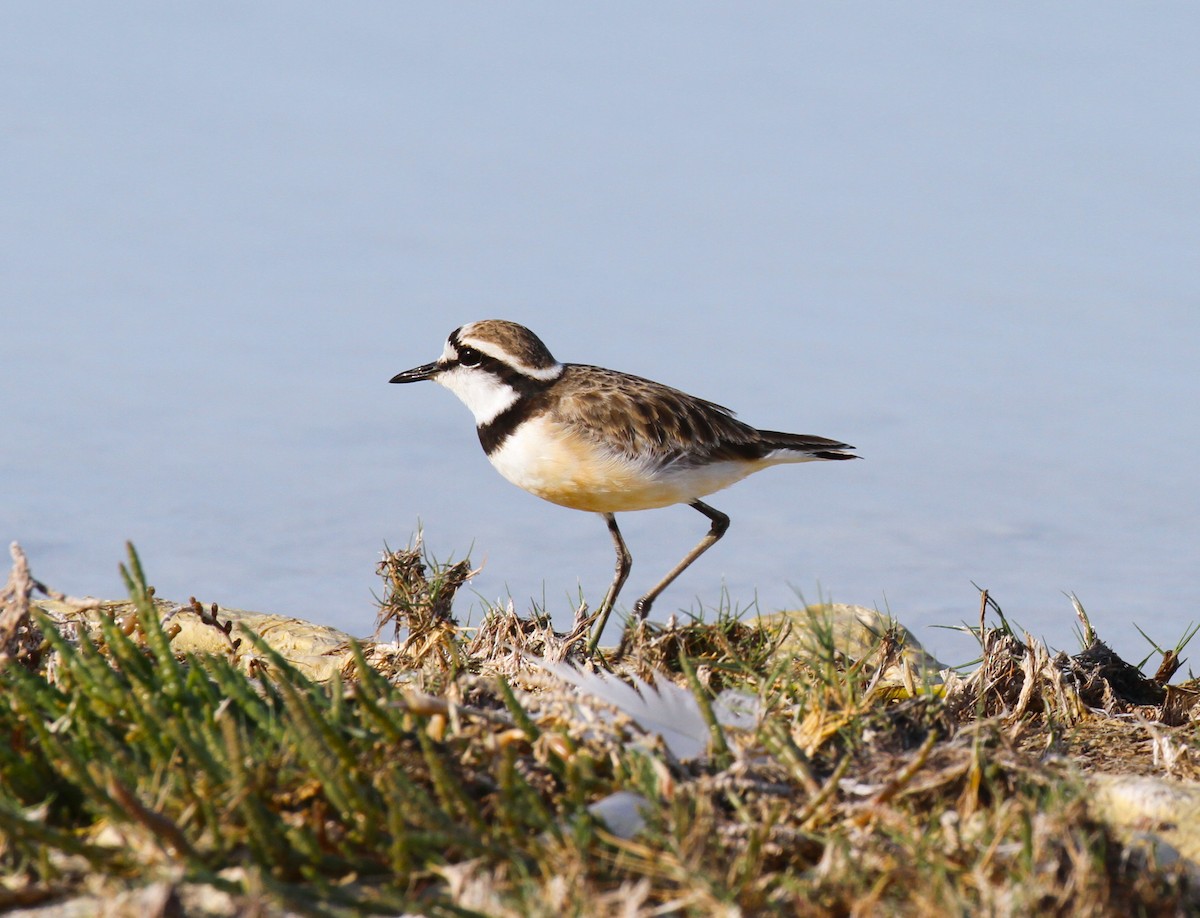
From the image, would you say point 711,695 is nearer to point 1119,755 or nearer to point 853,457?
point 1119,755

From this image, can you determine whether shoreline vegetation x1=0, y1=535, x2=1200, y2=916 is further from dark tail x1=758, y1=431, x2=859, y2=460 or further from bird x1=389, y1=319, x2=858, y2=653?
→ dark tail x1=758, y1=431, x2=859, y2=460

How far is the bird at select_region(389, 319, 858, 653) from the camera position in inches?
317

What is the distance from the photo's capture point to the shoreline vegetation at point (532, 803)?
335cm

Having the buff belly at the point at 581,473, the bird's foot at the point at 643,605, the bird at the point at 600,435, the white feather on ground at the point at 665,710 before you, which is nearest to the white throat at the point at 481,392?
the bird at the point at 600,435

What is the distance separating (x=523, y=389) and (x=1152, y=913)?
5.55m

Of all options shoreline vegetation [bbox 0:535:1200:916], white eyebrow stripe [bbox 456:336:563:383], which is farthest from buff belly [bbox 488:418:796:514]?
shoreline vegetation [bbox 0:535:1200:916]

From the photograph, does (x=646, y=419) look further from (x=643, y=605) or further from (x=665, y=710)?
(x=665, y=710)

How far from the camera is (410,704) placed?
12.7ft

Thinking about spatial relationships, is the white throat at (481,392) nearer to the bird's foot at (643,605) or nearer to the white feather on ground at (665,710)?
the bird's foot at (643,605)

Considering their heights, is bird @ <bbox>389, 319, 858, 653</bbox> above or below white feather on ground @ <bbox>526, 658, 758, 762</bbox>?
above

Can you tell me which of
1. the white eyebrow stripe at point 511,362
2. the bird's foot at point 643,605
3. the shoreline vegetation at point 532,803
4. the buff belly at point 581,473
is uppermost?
the white eyebrow stripe at point 511,362

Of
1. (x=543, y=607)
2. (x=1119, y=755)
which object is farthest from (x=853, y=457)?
(x=1119, y=755)

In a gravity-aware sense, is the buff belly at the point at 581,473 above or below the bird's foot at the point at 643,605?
above

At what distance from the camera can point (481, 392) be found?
8633mm
